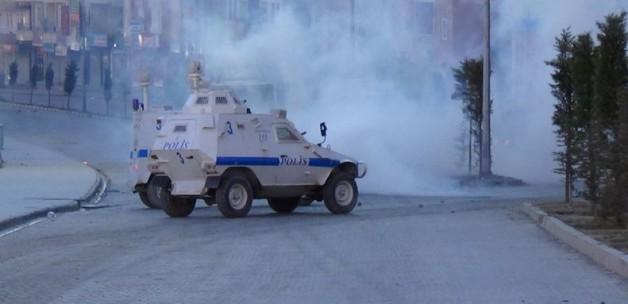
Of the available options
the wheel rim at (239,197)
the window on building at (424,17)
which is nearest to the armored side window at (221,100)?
the wheel rim at (239,197)

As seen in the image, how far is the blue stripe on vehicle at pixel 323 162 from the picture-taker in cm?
2369

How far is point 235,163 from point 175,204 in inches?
55.9

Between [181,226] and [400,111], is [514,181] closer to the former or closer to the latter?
[400,111]

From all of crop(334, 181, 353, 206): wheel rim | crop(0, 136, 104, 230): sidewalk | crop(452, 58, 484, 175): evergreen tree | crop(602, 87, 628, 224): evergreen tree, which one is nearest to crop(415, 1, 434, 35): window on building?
crop(452, 58, 484, 175): evergreen tree

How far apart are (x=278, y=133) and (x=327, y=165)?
110cm

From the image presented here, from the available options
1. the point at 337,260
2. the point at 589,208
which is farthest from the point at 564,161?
the point at 337,260

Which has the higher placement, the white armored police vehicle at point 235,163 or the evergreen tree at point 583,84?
the evergreen tree at point 583,84

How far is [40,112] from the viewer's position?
211 ft

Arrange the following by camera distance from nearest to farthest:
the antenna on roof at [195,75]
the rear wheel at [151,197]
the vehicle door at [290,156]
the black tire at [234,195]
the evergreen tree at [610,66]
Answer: the evergreen tree at [610,66] → the black tire at [234,195] → the vehicle door at [290,156] → the antenna on roof at [195,75] → the rear wheel at [151,197]

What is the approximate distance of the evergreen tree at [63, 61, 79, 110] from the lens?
57003mm

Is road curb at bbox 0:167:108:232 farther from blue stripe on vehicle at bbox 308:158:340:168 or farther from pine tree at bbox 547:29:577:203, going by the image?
pine tree at bbox 547:29:577:203

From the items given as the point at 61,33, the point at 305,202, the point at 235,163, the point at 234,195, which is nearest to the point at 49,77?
the point at 61,33

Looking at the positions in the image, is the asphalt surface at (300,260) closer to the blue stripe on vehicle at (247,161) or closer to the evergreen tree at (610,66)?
the blue stripe on vehicle at (247,161)

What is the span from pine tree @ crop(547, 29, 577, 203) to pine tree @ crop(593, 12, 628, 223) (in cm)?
161
